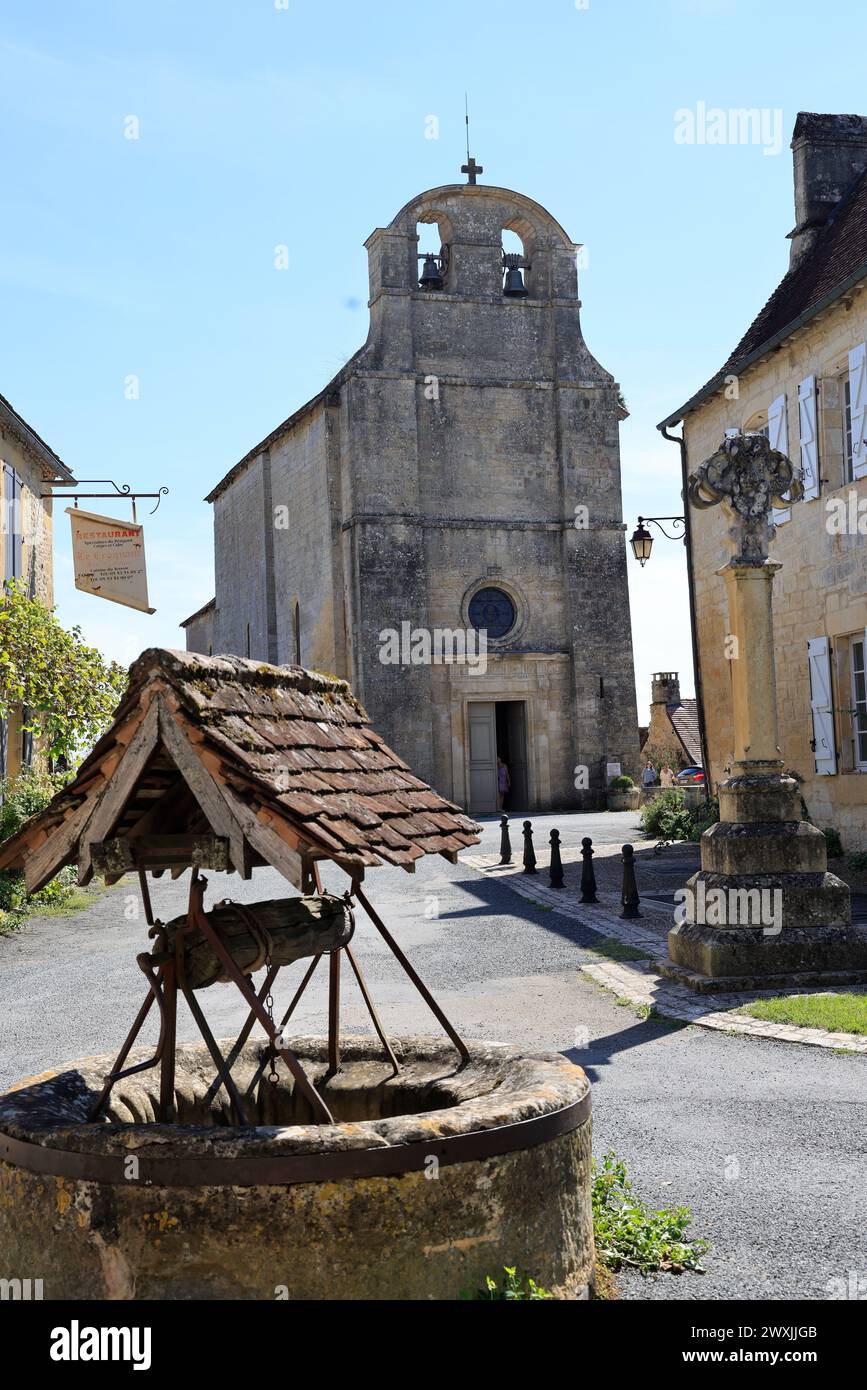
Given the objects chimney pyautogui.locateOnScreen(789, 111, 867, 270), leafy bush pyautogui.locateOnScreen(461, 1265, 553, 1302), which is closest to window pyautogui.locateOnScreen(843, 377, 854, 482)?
chimney pyautogui.locateOnScreen(789, 111, 867, 270)

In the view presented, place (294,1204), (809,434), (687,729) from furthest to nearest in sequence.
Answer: (687,729) → (809,434) → (294,1204)

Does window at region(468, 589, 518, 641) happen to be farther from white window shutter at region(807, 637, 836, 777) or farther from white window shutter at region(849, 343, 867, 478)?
white window shutter at region(849, 343, 867, 478)

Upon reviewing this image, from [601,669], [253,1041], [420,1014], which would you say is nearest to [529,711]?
[601,669]

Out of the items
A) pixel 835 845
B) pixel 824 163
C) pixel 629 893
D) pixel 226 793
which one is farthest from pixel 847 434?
pixel 226 793

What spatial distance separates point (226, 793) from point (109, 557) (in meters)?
14.0

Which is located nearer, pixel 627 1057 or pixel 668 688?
pixel 627 1057

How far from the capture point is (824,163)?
59.7 ft

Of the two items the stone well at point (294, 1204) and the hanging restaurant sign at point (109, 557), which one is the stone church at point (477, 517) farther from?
the stone well at point (294, 1204)

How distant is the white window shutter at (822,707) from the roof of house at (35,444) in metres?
12.6

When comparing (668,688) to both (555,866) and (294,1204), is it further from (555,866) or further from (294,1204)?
(294,1204)

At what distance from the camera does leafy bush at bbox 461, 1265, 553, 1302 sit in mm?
3330

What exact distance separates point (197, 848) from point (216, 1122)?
127cm

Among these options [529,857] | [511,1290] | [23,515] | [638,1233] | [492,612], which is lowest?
[638,1233]

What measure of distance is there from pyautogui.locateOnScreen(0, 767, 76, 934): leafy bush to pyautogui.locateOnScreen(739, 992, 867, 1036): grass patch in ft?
24.8
